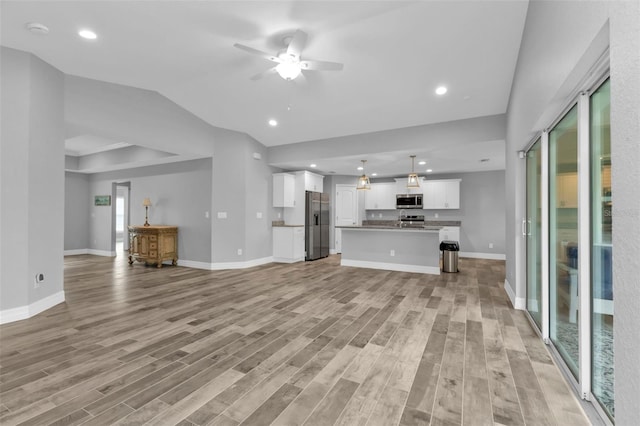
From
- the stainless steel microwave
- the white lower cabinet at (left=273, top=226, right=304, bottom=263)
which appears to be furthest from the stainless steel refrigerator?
the stainless steel microwave

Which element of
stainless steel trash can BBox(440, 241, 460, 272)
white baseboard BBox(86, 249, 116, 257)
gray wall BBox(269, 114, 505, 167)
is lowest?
white baseboard BBox(86, 249, 116, 257)

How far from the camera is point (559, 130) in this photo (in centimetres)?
243

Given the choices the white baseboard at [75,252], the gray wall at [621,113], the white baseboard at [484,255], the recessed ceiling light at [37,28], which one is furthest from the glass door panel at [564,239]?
the white baseboard at [75,252]

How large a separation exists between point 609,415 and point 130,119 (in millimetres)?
6139

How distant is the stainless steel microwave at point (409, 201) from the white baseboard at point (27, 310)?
26.0 feet

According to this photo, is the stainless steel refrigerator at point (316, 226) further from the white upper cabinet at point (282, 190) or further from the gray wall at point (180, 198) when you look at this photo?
the gray wall at point (180, 198)

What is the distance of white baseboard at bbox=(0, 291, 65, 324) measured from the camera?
123 inches

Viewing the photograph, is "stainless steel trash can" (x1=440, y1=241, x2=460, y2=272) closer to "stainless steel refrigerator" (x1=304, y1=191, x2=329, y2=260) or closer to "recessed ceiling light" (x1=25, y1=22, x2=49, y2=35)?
"stainless steel refrigerator" (x1=304, y1=191, x2=329, y2=260)

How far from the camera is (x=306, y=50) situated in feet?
11.5

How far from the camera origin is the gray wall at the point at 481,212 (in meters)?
8.03

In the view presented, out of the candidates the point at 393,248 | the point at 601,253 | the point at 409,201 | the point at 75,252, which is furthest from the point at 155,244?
the point at 601,253

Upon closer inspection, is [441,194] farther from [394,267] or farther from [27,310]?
[27,310]

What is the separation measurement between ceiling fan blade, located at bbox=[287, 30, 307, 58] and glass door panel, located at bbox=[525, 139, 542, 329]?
2.63 meters

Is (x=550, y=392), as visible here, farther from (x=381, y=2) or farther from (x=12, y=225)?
(x=12, y=225)
